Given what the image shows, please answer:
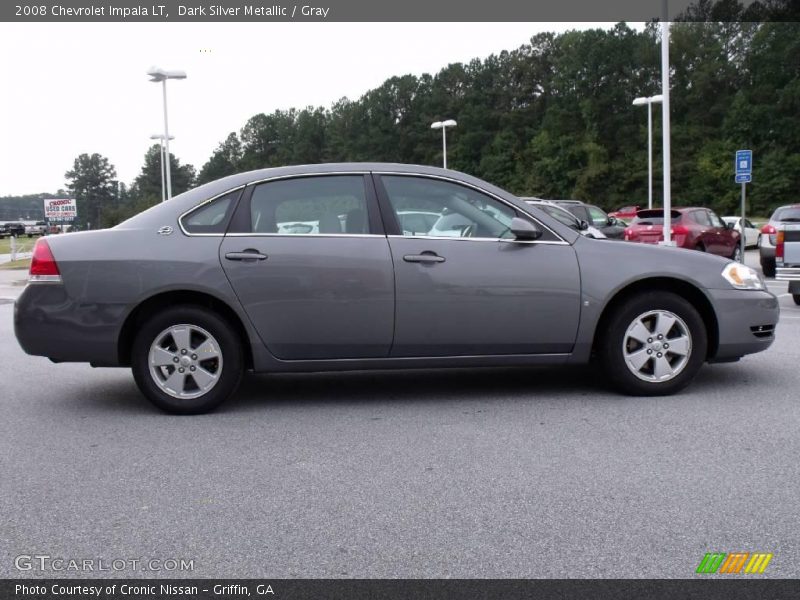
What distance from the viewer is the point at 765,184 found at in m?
65.2

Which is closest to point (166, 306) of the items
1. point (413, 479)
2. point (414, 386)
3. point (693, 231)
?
point (414, 386)

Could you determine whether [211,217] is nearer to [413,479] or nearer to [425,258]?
[425,258]

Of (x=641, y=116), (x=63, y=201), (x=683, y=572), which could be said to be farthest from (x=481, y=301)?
(x=641, y=116)

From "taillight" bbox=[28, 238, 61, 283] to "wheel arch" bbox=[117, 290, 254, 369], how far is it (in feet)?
1.77

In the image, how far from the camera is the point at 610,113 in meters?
79.1

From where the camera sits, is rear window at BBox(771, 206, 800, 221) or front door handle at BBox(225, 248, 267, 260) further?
rear window at BBox(771, 206, 800, 221)

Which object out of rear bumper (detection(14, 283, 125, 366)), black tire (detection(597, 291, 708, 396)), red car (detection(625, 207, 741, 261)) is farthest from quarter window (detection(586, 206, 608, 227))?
rear bumper (detection(14, 283, 125, 366))

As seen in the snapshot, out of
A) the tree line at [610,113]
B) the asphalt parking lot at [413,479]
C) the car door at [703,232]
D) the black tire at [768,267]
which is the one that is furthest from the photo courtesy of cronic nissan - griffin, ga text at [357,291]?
the tree line at [610,113]

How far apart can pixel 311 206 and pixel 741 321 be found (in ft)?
10.1

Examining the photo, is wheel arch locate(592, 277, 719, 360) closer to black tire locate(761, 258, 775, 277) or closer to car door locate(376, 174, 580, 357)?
car door locate(376, 174, 580, 357)

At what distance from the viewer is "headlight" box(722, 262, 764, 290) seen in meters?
6.33

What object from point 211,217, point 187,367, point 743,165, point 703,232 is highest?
point 743,165

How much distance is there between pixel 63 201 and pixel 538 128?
188 feet

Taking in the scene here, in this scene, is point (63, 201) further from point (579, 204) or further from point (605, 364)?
point (605, 364)
